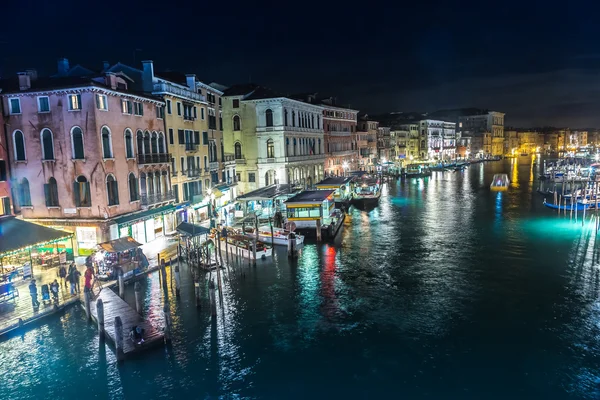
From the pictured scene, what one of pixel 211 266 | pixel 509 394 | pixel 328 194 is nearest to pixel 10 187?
pixel 211 266

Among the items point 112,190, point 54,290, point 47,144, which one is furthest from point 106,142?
point 54,290

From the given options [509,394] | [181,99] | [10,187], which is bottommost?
[509,394]

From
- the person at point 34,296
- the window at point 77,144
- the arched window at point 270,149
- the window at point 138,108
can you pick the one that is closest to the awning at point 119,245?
the person at point 34,296

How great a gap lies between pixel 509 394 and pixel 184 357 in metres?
12.0

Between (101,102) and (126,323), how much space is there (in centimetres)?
1474

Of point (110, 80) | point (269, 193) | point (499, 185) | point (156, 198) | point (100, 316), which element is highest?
point (110, 80)

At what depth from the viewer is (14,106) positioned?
90.4ft

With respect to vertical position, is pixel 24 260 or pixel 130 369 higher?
pixel 24 260

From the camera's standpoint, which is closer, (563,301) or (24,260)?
(563,301)

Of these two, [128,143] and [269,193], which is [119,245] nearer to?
[128,143]

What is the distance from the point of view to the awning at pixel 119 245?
25.0 meters

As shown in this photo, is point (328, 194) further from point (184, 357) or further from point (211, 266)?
point (184, 357)

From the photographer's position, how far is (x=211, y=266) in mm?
28109

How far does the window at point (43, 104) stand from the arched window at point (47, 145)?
1.29 m
